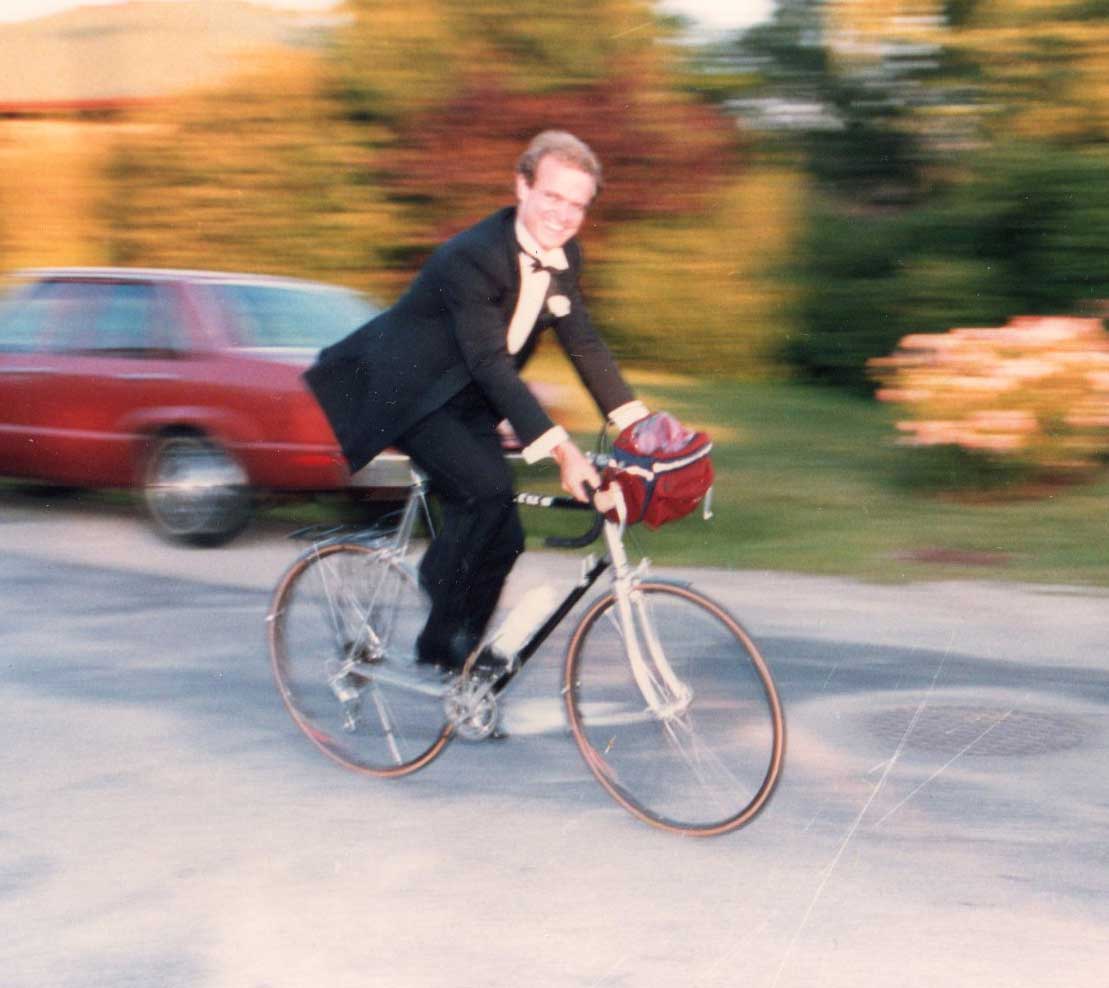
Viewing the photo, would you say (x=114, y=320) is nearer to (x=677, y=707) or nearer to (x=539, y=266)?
(x=539, y=266)

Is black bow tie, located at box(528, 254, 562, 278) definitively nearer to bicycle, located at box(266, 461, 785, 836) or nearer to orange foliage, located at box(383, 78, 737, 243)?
bicycle, located at box(266, 461, 785, 836)

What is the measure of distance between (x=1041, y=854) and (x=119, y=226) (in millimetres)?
15018

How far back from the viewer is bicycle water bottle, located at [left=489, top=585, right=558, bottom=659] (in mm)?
5086

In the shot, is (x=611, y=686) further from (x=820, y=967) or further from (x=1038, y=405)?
(x=1038, y=405)

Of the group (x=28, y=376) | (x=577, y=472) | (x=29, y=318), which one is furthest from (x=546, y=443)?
(x=29, y=318)

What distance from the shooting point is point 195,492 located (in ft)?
31.5

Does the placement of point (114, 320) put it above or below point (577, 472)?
below

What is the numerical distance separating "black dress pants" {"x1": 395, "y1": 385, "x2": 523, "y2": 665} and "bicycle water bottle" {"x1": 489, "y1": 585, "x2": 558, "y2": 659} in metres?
0.10

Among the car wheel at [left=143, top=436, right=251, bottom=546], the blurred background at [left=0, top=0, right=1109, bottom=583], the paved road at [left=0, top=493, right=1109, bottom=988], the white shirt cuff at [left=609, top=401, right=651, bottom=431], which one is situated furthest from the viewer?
the blurred background at [left=0, top=0, right=1109, bottom=583]

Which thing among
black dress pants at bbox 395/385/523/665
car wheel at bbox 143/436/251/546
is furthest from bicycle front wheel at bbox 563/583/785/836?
car wheel at bbox 143/436/251/546

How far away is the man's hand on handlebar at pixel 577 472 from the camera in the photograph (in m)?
4.67

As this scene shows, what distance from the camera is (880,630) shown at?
24.7 ft

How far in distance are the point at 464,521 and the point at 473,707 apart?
57 centimetres

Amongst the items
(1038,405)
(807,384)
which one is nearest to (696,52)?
(807,384)
